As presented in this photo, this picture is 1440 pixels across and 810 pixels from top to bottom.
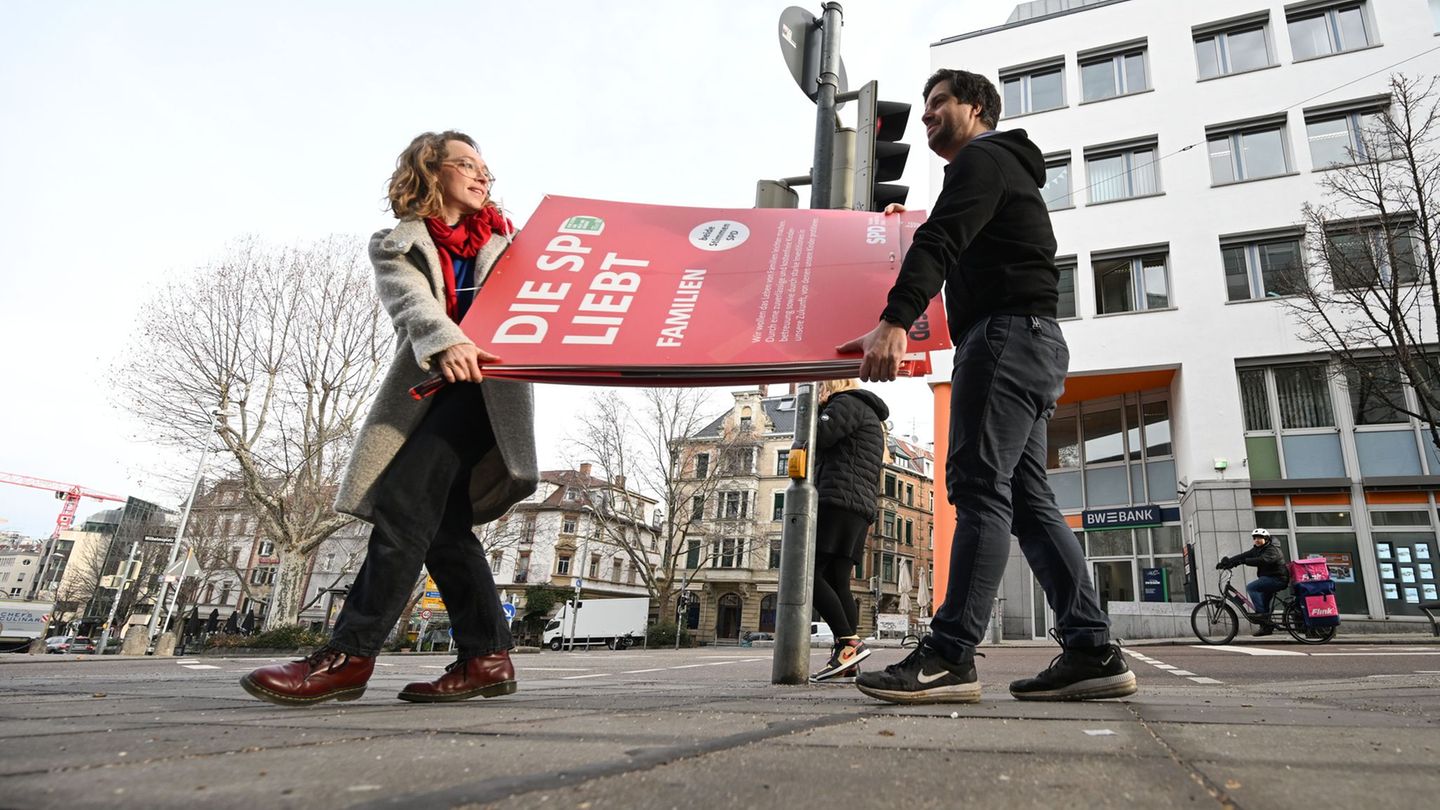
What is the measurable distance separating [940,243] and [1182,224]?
20.5 m

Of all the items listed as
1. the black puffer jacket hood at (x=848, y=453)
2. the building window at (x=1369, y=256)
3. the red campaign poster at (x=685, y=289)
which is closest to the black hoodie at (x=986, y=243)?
the red campaign poster at (x=685, y=289)

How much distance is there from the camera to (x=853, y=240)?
287 cm

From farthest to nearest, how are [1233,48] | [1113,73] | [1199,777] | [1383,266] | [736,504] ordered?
1. [736,504]
2. [1113,73]
3. [1233,48]
4. [1383,266]
5. [1199,777]

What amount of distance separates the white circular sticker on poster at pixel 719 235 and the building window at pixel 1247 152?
2114 cm

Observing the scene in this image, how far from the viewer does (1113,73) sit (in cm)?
2203

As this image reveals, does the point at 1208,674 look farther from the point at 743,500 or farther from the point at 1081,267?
the point at 743,500

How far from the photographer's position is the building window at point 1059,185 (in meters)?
21.4

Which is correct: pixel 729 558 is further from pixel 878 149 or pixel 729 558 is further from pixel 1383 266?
pixel 878 149

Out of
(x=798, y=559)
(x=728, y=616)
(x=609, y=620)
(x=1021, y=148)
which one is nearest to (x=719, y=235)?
(x=1021, y=148)

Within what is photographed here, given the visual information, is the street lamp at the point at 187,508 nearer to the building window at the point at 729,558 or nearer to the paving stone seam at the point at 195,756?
the paving stone seam at the point at 195,756

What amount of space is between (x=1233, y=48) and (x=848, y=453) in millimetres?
22704

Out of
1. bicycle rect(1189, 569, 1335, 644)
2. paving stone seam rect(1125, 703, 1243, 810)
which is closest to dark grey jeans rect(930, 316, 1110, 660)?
paving stone seam rect(1125, 703, 1243, 810)

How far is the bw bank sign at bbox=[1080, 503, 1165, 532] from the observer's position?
18672 millimetres

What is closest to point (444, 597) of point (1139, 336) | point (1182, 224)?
point (1139, 336)
